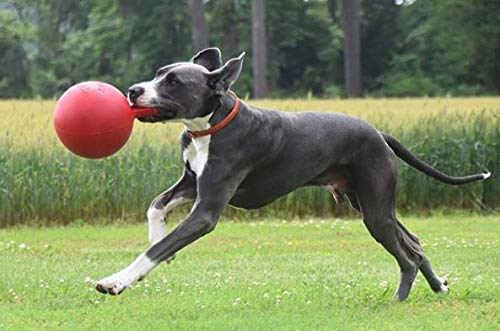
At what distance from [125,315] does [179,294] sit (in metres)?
0.92

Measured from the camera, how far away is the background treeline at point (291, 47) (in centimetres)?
4891

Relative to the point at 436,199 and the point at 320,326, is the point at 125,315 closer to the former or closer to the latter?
the point at 320,326

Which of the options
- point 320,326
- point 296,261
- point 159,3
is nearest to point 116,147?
point 320,326

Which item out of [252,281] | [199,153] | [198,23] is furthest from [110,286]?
[198,23]

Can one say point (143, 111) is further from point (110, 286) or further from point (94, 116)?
point (110, 286)

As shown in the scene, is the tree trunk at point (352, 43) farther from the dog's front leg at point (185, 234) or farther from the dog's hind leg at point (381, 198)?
the dog's front leg at point (185, 234)

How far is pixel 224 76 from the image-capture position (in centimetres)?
753

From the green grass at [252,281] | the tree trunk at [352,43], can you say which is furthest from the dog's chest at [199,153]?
the tree trunk at [352,43]

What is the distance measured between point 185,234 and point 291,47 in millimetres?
45695

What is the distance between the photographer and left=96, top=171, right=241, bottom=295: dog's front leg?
688 centimetres

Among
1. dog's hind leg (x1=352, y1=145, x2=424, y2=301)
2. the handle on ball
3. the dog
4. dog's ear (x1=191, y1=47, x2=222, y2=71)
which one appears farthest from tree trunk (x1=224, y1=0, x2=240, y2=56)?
the handle on ball

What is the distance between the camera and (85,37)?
57781 mm

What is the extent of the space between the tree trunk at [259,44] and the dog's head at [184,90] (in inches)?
1256

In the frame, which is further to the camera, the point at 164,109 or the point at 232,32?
the point at 232,32
